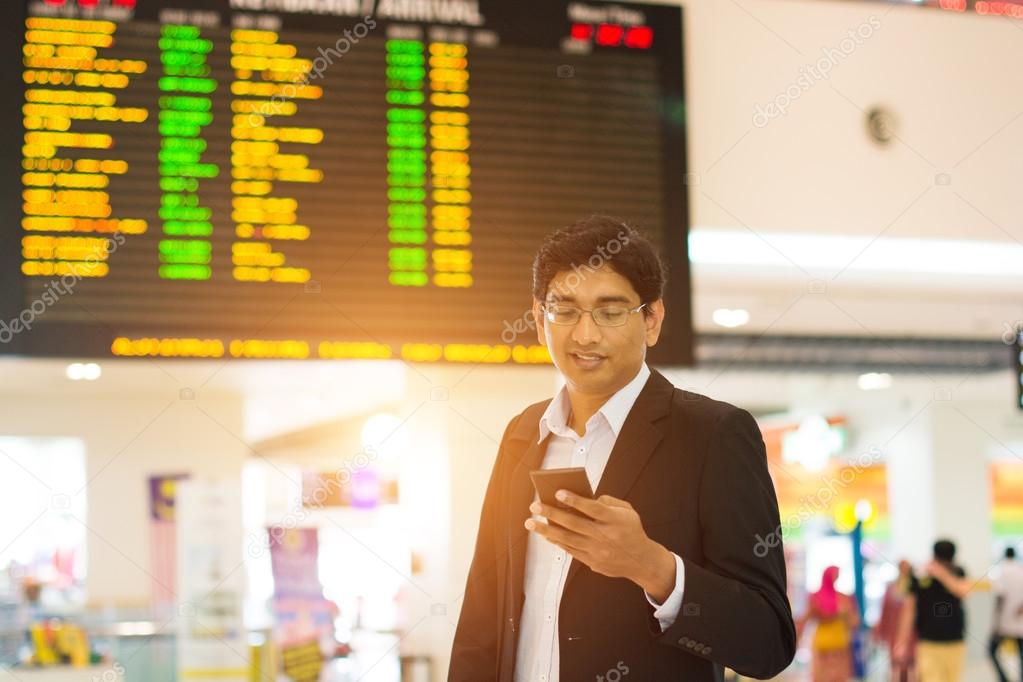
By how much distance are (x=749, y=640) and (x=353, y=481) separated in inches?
545

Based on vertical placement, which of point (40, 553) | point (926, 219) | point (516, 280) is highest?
point (926, 219)

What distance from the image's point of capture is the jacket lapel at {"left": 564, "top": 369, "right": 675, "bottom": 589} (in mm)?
1675

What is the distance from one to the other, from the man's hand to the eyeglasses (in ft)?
1.13

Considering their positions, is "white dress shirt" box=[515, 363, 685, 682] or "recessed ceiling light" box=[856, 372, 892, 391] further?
"recessed ceiling light" box=[856, 372, 892, 391]

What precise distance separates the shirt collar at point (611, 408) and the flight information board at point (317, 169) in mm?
1779

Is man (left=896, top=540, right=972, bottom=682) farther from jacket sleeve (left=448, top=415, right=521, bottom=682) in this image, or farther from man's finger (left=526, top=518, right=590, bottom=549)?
man's finger (left=526, top=518, right=590, bottom=549)

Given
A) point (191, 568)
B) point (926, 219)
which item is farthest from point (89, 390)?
point (926, 219)

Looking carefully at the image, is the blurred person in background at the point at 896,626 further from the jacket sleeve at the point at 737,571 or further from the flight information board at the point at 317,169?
the jacket sleeve at the point at 737,571

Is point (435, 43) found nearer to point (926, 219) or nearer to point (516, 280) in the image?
point (516, 280)

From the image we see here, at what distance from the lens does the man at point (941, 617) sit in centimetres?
743

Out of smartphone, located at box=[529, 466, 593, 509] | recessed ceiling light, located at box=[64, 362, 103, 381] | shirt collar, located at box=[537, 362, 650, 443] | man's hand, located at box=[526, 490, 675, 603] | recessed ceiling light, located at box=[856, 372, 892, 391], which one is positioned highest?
recessed ceiling light, located at box=[856, 372, 892, 391]

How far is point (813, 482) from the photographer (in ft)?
64.4

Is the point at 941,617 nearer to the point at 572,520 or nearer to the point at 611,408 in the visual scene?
the point at 611,408

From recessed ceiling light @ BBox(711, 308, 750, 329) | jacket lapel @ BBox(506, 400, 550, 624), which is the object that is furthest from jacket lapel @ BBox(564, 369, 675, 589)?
recessed ceiling light @ BBox(711, 308, 750, 329)
